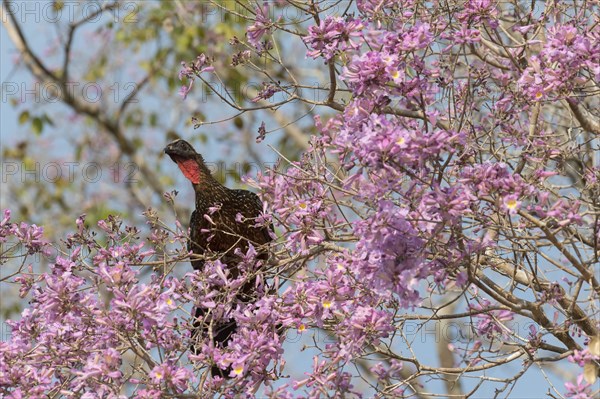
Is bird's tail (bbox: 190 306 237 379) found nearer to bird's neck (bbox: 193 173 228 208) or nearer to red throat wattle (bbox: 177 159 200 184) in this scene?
bird's neck (bbox: 193 173 228 208)

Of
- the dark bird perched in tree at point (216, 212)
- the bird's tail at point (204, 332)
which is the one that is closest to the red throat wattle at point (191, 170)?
the dark bird perched in tree at point (216, 212)

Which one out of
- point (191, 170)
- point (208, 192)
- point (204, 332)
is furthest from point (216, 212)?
point (204, 332)

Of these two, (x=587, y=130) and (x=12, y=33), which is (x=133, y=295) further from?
(x=12, y=33)

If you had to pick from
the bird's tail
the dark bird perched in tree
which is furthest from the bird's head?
the bird's tail

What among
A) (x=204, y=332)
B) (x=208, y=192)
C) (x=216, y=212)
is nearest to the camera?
(x=204, y=332)

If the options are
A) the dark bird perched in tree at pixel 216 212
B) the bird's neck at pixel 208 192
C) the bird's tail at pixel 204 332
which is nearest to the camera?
the bird's tail at pixel 204 332

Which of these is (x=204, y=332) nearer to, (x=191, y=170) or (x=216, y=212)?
(x=216, y=212)

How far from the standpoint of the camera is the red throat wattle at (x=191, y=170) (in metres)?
5.50

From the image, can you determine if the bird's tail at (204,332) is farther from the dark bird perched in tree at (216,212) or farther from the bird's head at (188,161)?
the bird's head at (188,161)

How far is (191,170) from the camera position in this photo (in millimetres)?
5508

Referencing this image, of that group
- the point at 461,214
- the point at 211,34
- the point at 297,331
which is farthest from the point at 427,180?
the point at 211,34

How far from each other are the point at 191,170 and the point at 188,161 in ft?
0.19

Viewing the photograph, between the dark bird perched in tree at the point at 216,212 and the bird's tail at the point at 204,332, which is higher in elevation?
the dark bird perched in tree at the point at 216,212

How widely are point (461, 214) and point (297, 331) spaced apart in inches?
41.7
